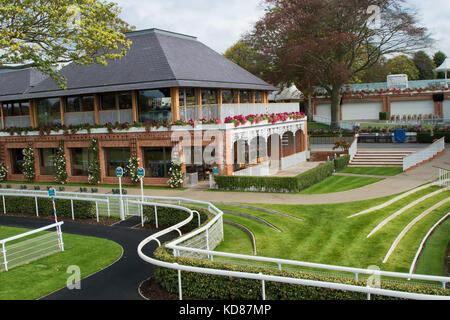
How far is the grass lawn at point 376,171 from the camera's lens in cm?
2619

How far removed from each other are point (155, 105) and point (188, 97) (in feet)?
6.84

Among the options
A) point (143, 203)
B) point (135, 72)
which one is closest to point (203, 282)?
point (143, 203)

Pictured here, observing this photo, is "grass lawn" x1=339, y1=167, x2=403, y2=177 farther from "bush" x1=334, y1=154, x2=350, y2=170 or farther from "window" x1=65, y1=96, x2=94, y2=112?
"window" x1=65, y1=96, x2=94, y2=112

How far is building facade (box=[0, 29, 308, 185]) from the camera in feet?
79.8

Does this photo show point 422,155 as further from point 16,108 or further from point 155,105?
point 16,108

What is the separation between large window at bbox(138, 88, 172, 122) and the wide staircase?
46.6 ft

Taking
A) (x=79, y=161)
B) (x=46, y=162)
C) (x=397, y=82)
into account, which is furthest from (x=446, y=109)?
(x=46, y=162)

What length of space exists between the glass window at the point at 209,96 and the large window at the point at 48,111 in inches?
417

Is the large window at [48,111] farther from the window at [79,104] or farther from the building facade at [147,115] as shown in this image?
the window at [79,104]

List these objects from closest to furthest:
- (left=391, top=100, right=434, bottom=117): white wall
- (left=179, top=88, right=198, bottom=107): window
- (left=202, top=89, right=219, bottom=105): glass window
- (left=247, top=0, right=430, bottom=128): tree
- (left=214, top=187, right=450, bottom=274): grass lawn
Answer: (left=214, top=187, right=450, bottom=274): grass lawn → (left=179, top=88, right=198, bottom=107): window → (left=202, top=89, right=219, bottom=105): glass window → (left=247, top=0, right=430, bottom=128): tree → (left=391, top=100, right=434, bottom=117): white wall

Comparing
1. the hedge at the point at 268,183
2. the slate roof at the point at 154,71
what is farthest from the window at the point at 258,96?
the hedge at the point at 268,183

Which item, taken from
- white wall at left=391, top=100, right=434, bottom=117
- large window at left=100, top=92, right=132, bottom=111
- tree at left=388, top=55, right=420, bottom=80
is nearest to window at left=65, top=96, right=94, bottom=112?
large window at left=100, top=92, right=132, bottom=111

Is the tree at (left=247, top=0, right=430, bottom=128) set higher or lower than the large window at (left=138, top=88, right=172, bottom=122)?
higher

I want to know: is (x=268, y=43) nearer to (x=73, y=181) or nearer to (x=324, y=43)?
(x=324, y=43)
